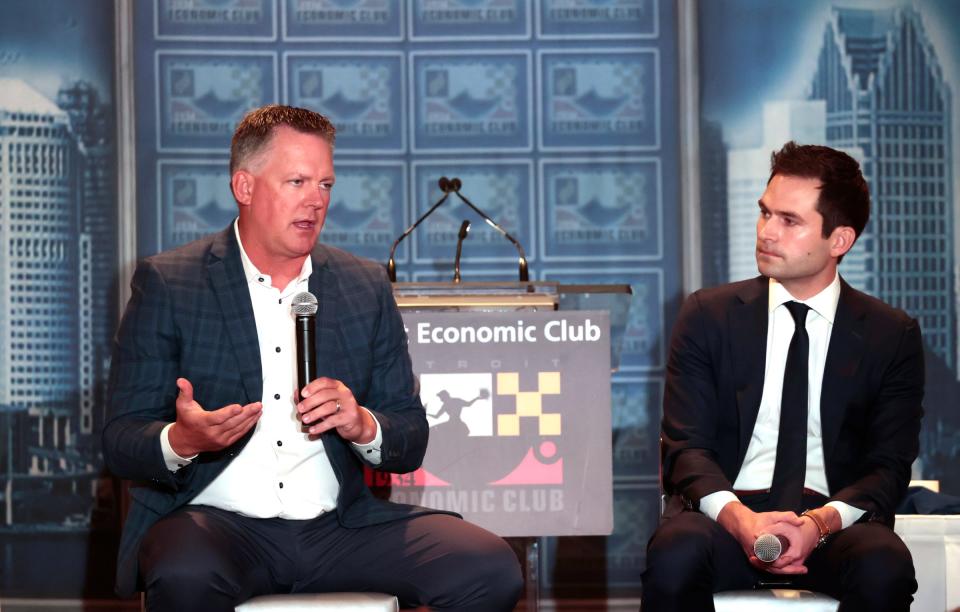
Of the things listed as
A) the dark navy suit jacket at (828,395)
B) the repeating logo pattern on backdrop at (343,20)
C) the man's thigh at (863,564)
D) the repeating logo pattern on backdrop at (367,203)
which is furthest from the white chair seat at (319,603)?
the repeating logo pattern on backdrop at (343,20)

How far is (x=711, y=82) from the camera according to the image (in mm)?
5148

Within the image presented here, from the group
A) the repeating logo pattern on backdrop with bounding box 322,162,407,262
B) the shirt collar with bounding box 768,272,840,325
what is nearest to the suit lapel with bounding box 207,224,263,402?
the shirt collar with bounding box 768,272,840,325

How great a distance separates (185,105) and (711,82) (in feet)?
7.49

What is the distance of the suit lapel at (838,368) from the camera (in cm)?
279

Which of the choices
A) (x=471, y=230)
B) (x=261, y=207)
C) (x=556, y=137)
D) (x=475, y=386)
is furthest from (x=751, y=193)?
(x=261, y=207)

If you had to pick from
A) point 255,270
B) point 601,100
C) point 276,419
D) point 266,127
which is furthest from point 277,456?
point 601,100

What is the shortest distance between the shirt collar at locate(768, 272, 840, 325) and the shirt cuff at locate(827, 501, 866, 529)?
461mm

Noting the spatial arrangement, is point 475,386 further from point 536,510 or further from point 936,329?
point 936,329

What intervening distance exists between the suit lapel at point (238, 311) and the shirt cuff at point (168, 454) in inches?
7.8

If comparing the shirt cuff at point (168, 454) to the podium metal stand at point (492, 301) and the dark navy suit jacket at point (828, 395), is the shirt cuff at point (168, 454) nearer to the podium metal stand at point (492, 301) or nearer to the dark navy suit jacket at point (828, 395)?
the podium metal stand at point (492, 301)

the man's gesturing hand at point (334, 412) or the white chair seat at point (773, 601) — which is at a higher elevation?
the man's gesturing hand at point (334, 412)

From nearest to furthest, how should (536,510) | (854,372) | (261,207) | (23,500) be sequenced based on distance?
(261,207)
(854,372)
(536,510)
(23,500)

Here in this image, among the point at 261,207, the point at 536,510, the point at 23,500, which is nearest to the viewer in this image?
the point at 261,207

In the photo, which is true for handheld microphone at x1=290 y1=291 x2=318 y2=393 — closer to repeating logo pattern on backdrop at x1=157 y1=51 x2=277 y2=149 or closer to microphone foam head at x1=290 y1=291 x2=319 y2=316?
microphone foam head at x1=290 y1=291 x2=319 y2=316
